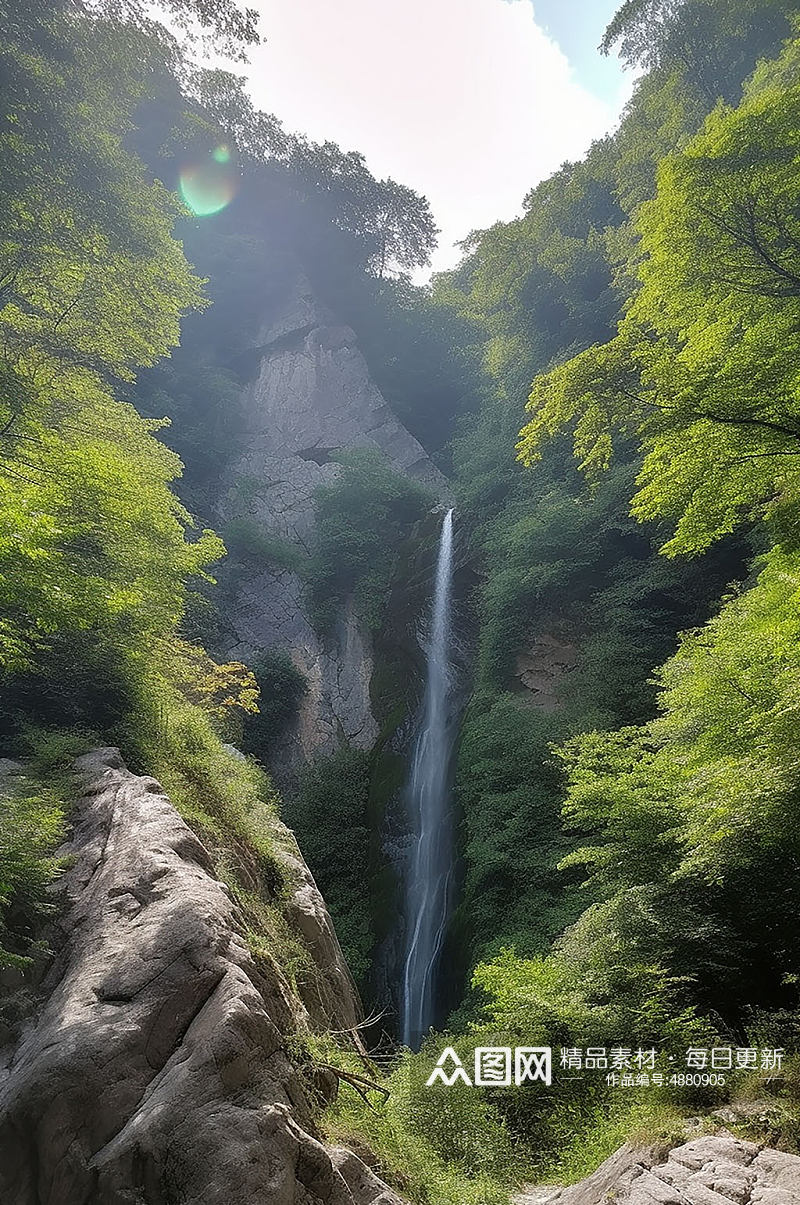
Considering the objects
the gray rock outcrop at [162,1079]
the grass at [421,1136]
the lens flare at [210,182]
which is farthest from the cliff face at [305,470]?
the gray rock outcrop at [162,1079]

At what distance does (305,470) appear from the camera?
94.8 feet

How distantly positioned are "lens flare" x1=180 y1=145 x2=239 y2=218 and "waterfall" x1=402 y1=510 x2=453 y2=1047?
25925 mm

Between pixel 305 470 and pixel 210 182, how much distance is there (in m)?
17.6

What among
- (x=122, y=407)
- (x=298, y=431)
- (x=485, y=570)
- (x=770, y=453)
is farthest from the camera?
(x=298, y=431)

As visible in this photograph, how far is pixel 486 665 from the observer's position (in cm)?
1705

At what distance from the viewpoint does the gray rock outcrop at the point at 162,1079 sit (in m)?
2.86

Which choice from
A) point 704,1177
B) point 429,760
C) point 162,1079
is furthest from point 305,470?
point 704,1177

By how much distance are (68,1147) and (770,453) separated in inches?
298

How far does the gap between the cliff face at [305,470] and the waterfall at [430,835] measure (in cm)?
276

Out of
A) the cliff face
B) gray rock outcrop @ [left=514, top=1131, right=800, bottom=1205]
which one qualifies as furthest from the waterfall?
gray rock outcrop @ [left=514, top=1131, right=800, bottom=1205]

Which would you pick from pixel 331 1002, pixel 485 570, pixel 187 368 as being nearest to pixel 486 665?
pixel 485 570

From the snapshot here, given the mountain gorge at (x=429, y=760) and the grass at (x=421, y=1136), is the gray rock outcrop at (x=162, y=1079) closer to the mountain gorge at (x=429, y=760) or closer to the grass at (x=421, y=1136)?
the mountain gorge at (x=429, y=760)

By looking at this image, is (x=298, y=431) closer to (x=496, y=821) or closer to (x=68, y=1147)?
(x=496, y=821)

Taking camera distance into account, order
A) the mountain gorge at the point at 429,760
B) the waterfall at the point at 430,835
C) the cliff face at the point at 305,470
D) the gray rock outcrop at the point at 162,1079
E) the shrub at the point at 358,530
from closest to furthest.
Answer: the gray rock outcrop at the point at 162,1079
the mountain gorge at the point at 429,760
the waterfall at the point at 430,835
the cliff face at the point at 305,470
the shrub at the point at 358,530
